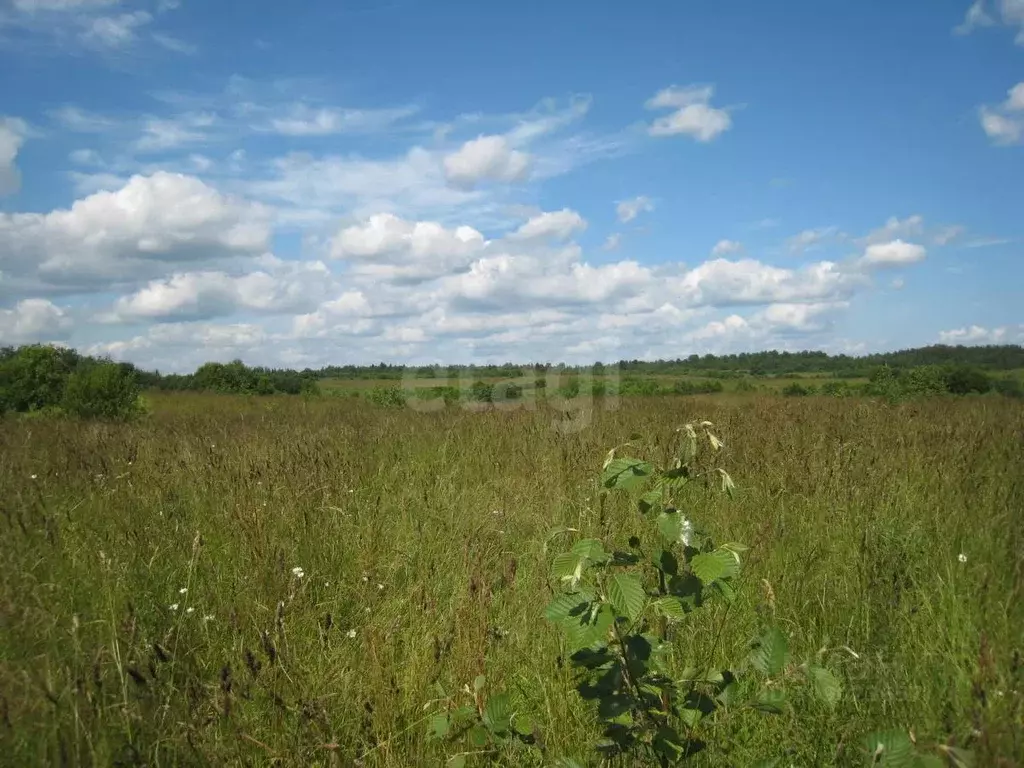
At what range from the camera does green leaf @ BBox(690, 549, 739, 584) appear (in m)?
1.50

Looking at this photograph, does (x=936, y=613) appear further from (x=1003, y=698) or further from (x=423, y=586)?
(x=423, y=586)

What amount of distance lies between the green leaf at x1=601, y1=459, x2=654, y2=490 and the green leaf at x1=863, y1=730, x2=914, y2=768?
726mm

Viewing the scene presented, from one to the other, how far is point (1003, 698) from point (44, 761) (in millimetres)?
2333

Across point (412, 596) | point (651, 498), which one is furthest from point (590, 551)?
point (412, 596)

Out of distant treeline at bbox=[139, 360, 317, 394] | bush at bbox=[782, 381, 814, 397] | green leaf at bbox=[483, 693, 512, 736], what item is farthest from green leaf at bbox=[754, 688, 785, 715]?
distant treeline at bbox=[139, 360, 317, 394]

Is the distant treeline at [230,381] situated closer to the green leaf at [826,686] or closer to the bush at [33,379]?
the bush at [33,379]

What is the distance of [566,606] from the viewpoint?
5.06 feet

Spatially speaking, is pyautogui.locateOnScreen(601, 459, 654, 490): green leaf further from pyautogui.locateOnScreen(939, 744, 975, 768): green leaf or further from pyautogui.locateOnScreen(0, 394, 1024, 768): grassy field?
pyautogui.locateOnScreen(939, 744, 975, 768): green leaf

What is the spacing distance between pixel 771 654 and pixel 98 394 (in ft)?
38.6

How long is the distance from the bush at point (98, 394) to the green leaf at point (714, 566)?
A: 11.0 m

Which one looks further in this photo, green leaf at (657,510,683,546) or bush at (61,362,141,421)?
bush at (61,362,141,421)

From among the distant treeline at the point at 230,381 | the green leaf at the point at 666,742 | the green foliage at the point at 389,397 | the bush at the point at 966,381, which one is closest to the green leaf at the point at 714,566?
the green leaf at the point at 666,742

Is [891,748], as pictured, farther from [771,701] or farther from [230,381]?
[230,381]

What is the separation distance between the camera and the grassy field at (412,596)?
Answer: 178 centimetres
